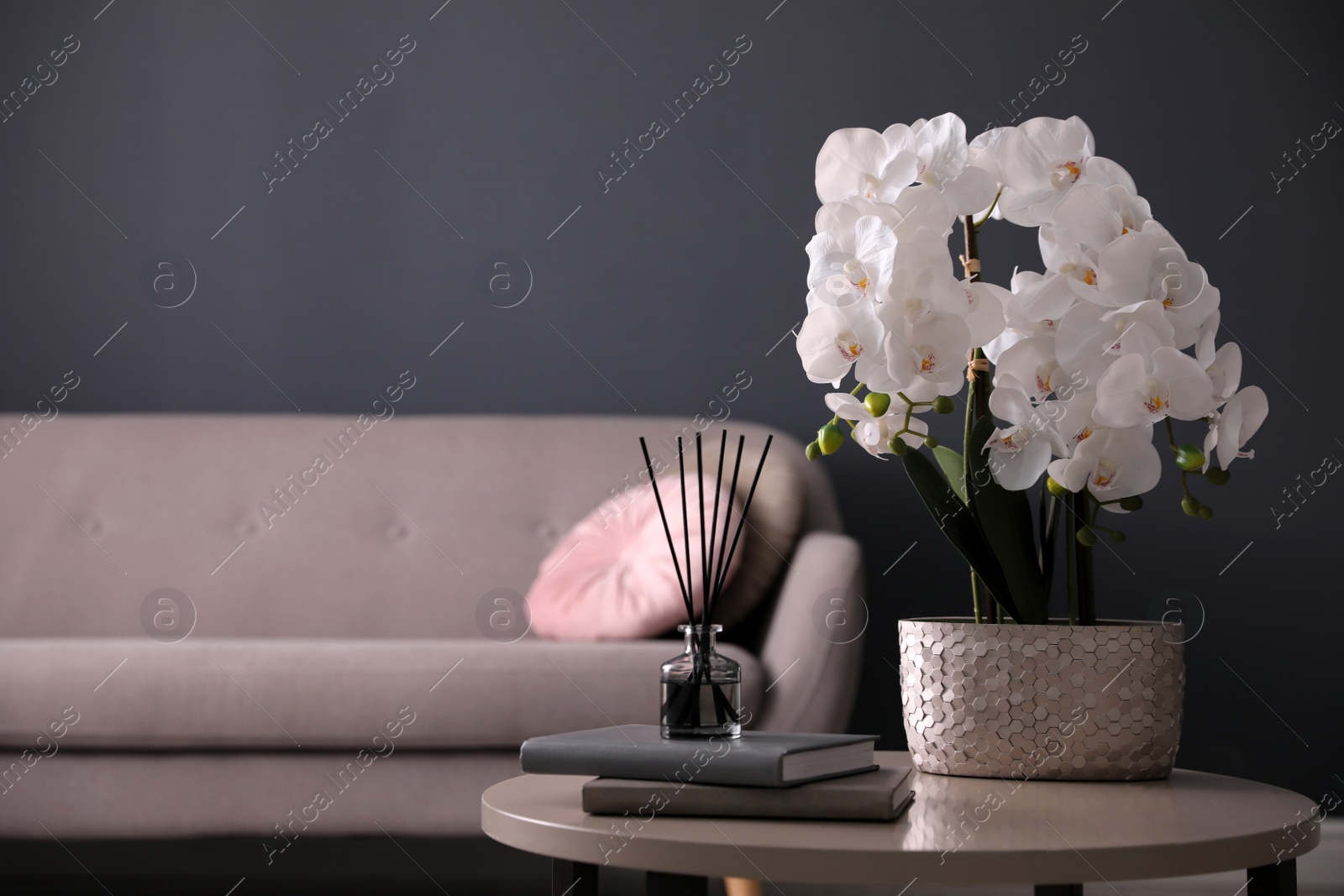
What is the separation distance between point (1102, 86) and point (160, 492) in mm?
2133

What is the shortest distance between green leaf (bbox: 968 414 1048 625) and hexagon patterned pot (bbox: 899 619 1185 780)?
5 centimetres

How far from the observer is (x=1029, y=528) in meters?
1.00

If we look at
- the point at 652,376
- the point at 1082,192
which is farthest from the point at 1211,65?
the point at 1082,192

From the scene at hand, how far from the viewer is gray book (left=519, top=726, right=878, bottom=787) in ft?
2.51

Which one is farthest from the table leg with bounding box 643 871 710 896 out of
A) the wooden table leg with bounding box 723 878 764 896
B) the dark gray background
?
the dark gray background

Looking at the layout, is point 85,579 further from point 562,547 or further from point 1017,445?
point 1017,445

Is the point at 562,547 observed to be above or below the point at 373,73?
below

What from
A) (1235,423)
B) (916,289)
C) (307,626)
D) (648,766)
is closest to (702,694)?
(648,766)

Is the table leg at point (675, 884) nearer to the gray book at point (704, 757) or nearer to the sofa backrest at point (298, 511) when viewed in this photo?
the gray book at point (704, 757)

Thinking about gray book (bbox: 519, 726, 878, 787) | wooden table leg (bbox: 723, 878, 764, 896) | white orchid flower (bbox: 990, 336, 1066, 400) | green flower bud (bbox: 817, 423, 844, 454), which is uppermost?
white orchid flower (bbox: 990, 336, 1066, 400)

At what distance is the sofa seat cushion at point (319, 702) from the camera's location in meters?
1.60

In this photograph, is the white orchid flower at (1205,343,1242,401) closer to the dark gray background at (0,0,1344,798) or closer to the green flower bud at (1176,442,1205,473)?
the green flower bud at (1176,442,1205,473)

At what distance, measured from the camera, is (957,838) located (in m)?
0.71

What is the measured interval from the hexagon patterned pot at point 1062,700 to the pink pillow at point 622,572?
0.87 metres
